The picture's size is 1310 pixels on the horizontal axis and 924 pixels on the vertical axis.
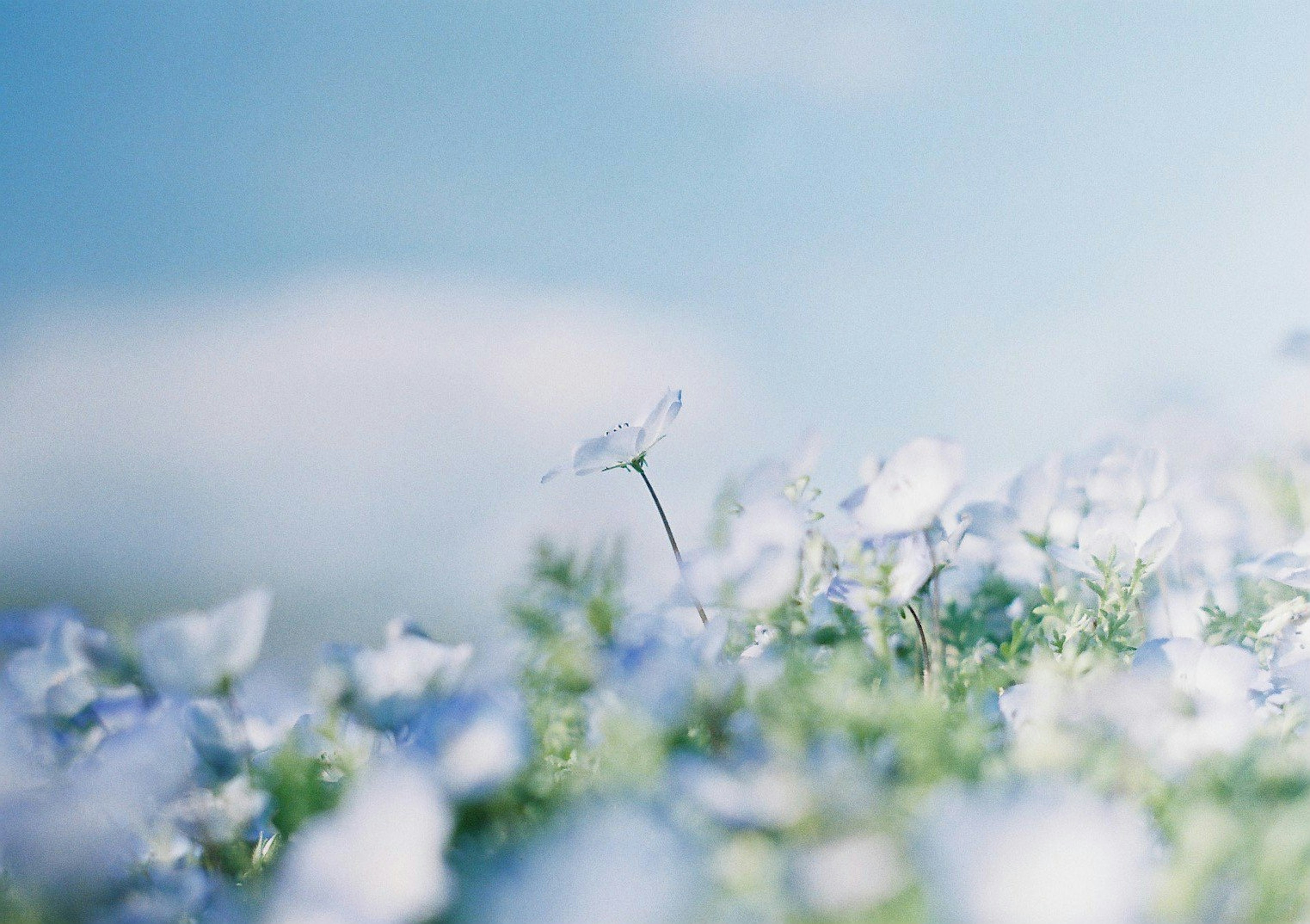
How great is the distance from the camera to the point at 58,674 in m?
0.88

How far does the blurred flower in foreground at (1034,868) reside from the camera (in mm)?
452

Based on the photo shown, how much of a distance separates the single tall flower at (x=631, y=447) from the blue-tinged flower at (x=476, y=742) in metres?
0.36

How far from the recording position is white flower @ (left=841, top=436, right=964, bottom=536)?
0.88 m

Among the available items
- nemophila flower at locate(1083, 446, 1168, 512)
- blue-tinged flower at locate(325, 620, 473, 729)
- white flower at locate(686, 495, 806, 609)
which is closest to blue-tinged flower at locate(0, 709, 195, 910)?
blue-tinged flower at locate(325, 620, 473, 729)

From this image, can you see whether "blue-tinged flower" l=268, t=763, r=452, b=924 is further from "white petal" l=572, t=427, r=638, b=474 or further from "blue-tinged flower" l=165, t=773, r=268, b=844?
"white petal" l=572, t=427, r=638, b=474

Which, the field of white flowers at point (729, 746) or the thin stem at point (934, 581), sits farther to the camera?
the thin stem at point (934, 581)

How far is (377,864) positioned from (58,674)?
0.49m

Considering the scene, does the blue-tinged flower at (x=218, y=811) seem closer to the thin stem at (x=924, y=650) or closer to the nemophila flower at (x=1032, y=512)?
the thin stem at (x=924, y=650)

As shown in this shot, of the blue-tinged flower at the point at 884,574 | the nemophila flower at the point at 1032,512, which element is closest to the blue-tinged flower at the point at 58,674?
the blue-tinged flower at the point at 884,574

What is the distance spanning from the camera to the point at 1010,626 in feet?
4.28

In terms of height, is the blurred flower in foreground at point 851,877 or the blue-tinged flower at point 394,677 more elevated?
the blue-tinged flower at point 394,677

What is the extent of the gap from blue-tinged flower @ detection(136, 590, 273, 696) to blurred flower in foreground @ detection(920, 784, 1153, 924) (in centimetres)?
50

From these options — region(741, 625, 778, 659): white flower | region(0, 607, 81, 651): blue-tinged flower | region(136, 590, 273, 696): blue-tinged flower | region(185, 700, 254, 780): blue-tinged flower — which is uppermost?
region(0, 607, 81, 651): blue-tinged flower

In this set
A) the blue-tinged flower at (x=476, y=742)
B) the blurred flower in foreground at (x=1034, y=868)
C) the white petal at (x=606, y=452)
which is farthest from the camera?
the white petal at (x=606, y=452)
